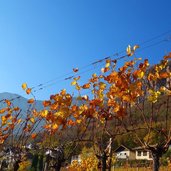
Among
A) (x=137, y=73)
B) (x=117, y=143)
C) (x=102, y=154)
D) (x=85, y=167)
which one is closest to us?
(x=137, y=73)

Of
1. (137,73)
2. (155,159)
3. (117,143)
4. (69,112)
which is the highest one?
(117,143)

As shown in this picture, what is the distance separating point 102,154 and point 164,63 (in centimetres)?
392

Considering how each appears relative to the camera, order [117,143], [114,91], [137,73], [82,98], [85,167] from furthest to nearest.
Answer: [117,143], [85,167], [82,98], [114,91], [137,73]

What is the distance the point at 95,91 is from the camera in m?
8.44

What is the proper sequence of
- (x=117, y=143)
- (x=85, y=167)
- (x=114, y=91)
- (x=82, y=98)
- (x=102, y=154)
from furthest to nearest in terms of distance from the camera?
(x=117, y=143) → (x=85, y=167) → (x=102, y=154) → (x=82, y=98) → (x=114, y=91)

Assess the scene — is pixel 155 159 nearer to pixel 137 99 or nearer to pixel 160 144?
pixel 160 144

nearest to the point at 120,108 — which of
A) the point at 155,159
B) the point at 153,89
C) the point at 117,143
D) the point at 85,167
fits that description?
the point at 153,89

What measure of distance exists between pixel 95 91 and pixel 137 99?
4.08 ft

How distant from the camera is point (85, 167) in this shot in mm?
29578

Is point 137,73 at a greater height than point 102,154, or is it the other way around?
point 137,73

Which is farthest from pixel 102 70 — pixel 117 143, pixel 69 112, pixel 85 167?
pixel 117 143

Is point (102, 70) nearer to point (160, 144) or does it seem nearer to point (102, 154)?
point (160, 144)

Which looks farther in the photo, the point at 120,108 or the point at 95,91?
the point at 95,91

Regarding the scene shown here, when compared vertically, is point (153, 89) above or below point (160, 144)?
above
